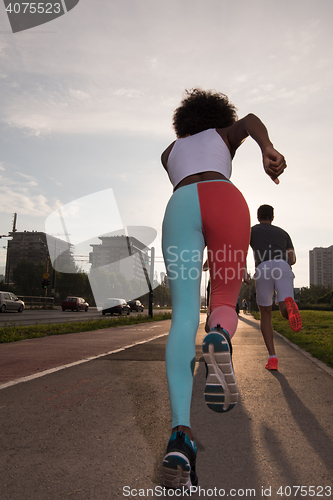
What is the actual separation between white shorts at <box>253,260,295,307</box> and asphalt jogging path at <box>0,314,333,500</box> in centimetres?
95

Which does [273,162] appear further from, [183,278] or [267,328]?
[267,328]

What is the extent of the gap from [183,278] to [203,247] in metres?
0.20

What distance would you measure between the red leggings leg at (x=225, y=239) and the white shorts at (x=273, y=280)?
268cm

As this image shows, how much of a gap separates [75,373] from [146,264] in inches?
915

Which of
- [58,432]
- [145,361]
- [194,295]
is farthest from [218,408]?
[145,361]

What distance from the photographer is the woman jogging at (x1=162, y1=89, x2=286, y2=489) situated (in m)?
1.55

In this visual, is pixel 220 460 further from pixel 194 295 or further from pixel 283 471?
pixel 194 295

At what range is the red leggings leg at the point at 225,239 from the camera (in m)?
1.82

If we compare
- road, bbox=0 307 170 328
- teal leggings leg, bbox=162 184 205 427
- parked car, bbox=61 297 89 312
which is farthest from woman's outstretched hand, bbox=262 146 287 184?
parked car, bbox=61 297 89 312

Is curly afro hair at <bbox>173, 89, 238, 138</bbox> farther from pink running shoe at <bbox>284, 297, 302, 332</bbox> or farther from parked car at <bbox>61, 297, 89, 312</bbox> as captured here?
parked car at <bbox>61, 297, 89, 312</bbox>

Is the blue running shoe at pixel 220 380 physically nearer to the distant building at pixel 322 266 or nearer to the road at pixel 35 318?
the road at pixel 35 318

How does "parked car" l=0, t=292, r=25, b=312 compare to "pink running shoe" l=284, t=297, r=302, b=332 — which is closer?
"pink running shoe" l=284, t=297, r=302, b=332

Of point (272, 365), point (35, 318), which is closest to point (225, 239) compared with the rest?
point (272, 365)

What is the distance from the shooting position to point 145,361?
4.95 meters
